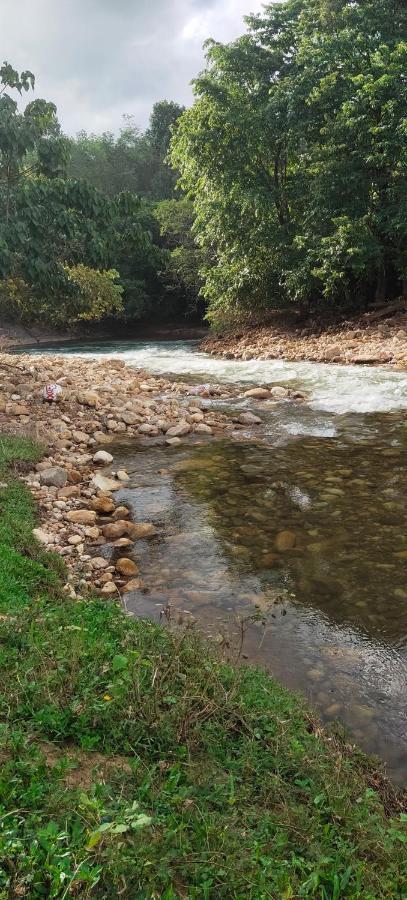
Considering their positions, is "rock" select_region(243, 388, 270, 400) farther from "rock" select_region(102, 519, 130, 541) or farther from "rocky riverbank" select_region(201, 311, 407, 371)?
"rock" select_region(102, 519, 130, 541)

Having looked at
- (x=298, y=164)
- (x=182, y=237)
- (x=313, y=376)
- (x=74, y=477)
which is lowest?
(x=74, y=477)

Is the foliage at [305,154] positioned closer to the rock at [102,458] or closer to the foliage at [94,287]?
the foliage at [94,287]

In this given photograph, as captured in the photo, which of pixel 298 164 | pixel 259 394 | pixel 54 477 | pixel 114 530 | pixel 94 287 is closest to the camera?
pixel 114 530

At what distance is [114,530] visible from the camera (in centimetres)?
572

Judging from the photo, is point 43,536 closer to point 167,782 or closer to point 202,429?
point 167,782

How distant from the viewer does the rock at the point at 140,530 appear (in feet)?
18.9

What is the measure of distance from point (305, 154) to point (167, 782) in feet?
65.1

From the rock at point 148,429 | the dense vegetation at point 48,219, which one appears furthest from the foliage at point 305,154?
the rock at point 148,429

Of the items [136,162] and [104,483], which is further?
[136,162]

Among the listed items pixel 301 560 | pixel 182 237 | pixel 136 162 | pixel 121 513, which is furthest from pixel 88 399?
pixel 136 162

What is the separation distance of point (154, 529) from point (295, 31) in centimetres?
2037

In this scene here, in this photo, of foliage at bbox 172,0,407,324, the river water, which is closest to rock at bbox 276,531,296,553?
the river water

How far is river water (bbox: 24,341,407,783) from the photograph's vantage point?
143 inches

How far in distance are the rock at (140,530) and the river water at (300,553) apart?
4.1 inches
